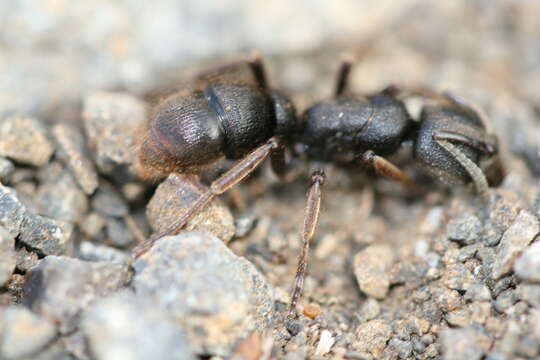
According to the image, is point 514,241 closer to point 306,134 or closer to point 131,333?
point 306,134

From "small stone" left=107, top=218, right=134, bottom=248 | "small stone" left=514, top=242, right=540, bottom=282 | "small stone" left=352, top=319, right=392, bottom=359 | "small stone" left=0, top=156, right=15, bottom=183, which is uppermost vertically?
"small stone" left=0, top=156, right=15, bottom=183

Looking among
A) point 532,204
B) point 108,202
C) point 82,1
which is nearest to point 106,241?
point 108,202

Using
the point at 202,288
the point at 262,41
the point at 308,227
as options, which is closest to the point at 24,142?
the point at 202,288

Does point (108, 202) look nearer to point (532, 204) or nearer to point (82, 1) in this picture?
point (82, 1)

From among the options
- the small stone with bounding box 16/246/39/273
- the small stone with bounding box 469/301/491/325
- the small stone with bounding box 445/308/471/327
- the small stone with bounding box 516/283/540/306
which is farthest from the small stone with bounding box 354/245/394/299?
the small stone with bounding box 16/246/39/273

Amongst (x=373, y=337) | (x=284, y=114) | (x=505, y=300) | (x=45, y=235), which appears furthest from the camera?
(x=284, y=114)

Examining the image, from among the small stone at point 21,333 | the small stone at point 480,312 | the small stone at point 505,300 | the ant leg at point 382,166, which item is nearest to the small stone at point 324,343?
the small stone at point 480,312

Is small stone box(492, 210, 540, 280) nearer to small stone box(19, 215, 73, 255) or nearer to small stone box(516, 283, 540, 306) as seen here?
small stone box(516, 283, 540, 306)
